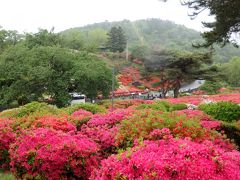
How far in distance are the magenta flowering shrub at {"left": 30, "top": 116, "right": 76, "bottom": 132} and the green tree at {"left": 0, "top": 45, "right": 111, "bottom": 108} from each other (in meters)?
15.3

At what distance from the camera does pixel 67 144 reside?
6.02 meters

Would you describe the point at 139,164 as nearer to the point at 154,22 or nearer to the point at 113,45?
the point at 113,45

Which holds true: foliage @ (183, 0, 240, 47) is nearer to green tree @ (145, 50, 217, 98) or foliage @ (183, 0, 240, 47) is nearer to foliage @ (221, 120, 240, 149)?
foliage @ (221, 120, 240, 149)

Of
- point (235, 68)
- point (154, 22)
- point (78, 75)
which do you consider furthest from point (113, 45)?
point (154, 22)

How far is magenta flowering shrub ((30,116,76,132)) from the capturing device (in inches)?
316

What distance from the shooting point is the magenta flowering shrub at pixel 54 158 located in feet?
19.3

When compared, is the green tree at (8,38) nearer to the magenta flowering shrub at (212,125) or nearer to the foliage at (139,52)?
the foliage at (139,52)

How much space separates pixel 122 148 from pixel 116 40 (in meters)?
64.3

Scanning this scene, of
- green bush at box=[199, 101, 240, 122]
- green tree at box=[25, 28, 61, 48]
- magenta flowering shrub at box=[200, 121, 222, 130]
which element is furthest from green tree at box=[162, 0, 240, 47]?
green tree at box=[25, 28, 61, 48]

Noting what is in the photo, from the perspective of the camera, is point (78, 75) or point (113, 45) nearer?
point (78, 75)

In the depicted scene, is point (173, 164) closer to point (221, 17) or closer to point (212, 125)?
point (212, 125)

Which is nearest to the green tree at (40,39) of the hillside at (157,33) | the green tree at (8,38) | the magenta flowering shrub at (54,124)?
the green tree at (8,38)

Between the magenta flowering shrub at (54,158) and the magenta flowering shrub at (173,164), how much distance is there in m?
1.44

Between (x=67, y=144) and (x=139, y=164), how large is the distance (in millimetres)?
2317
